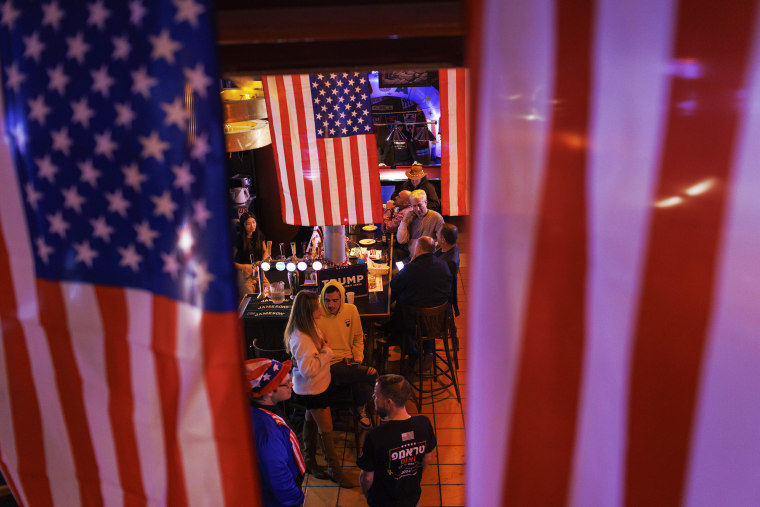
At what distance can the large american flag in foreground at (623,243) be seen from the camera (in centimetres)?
120

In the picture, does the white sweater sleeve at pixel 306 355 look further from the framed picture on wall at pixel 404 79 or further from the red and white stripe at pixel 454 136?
the framed picture on wall at pixel 404 79

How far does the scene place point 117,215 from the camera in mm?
1455

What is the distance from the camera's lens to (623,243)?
4.16 feet

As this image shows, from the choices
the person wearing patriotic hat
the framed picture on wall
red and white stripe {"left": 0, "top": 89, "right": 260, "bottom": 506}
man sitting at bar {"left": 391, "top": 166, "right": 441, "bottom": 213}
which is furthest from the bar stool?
the framed picture on wall

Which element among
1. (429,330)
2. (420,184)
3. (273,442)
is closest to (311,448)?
(429,330)

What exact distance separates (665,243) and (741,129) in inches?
11.4

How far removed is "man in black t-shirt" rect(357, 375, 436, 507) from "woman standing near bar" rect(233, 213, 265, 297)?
379 centimetres

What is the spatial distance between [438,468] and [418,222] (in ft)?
12.9

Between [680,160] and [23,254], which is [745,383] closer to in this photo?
[680,160]

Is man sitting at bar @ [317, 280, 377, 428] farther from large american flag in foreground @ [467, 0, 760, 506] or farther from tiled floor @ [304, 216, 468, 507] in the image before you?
large american flag in foreground @ [467, 0, 760, 506]

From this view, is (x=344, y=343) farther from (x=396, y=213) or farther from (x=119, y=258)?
(x=119, y=258)

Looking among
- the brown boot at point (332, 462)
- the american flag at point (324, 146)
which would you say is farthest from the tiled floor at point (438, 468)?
the american flag at point (324, 146)

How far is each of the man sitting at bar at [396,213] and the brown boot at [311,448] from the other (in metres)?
4.17

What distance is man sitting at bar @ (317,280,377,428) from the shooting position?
18.6 ft
